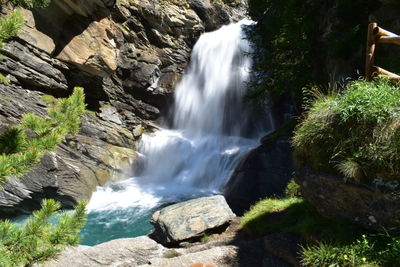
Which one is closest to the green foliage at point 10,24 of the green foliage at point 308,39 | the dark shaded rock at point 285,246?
the dark shaded rock at point 285,246

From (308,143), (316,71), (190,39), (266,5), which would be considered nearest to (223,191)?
(316,71)

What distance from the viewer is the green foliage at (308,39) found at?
45.1 feet

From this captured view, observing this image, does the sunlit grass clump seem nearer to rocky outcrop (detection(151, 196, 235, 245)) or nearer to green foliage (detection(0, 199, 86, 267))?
rocky outcrop (detection(151, 196, 235, 245))

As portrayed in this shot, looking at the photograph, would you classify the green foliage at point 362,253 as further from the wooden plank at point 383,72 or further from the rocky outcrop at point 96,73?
the rocky outcrop at point 96,73

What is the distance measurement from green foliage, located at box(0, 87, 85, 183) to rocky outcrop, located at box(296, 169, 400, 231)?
5.13 metres

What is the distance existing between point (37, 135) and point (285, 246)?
5625 mm

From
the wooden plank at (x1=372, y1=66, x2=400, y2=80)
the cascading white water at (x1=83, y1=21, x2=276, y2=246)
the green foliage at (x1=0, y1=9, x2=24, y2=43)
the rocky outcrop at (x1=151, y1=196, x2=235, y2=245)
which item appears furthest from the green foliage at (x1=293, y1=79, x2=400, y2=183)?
the cascading white water at (x1=83, y1=21, x2=276, y2=246)

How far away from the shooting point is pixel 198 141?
26.2m

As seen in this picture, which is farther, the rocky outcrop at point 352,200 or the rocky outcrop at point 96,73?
the rocky outcrop at point 96,73

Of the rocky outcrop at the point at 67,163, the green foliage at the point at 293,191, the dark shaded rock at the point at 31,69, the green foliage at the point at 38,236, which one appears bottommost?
the rocky outcrop at the point at 67,163

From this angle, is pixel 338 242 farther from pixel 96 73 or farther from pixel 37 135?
pixel 96 73

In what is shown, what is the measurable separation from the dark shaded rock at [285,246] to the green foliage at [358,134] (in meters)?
1.81

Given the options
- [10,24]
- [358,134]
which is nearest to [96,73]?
[10,24]

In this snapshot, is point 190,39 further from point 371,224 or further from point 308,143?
point 371,224
